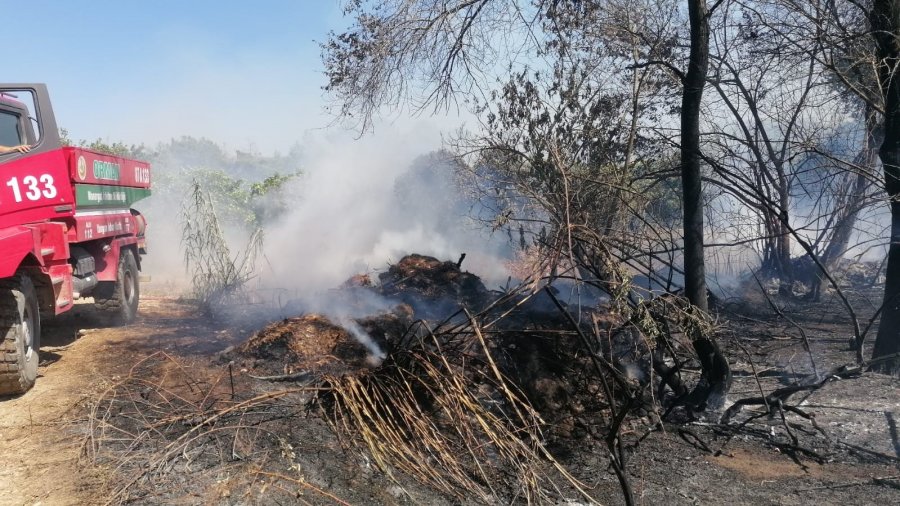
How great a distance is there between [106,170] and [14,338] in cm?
334

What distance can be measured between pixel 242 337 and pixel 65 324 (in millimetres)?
3129

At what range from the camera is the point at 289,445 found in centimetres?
448

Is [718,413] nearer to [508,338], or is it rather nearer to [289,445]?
[508,338]

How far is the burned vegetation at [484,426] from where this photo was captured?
4207 mm

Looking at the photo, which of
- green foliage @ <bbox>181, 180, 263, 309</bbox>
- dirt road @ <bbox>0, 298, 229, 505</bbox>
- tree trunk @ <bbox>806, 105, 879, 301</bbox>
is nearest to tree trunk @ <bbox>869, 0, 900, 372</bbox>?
tree trunk @ <bbox>806, 105, 879, 301</bbox>

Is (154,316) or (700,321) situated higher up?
(700,321)

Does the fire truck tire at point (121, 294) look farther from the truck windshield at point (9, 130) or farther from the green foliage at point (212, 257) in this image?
the truck windshield at point (9, 130)

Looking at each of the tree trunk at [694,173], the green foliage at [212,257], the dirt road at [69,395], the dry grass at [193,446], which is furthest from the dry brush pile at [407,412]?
the green foliage at [212,257]

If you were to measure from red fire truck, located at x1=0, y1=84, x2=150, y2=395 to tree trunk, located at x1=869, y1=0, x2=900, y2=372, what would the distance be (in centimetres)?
840

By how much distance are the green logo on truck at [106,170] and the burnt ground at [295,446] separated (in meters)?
2.49

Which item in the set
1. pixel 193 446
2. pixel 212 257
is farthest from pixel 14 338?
pixel 212 257

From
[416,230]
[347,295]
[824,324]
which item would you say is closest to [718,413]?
[824,324]

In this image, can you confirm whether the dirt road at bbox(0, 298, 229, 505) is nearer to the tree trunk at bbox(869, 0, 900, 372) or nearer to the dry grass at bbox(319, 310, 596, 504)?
the dry grass at bbox(319, 310, 596, 504)

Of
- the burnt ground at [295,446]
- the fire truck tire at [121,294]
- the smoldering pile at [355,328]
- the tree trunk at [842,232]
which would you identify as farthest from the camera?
the tree trunk at [842,232]
